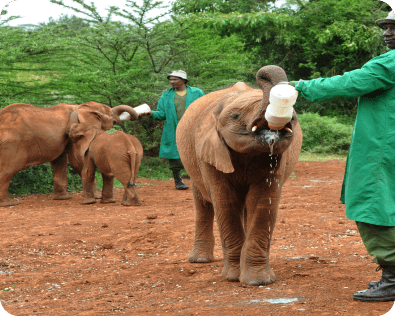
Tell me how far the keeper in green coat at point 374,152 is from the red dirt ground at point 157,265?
0.42 metres

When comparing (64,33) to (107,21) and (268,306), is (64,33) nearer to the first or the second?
(107,21)

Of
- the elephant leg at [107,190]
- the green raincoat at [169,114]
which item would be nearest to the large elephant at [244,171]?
Result: the elephant leg at [107,190]

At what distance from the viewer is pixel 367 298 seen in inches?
161

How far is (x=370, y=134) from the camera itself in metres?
4.13

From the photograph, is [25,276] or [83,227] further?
[83,227]

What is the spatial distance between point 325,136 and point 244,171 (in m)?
16.9

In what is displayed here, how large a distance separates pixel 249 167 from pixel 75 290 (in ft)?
6.66

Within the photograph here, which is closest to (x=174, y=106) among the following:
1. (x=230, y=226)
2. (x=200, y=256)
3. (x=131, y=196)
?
(x=131, y=196)

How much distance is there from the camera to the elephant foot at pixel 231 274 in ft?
16.4

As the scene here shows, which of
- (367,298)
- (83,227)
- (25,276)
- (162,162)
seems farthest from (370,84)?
(162,162)

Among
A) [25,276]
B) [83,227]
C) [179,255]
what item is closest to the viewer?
[25,276]

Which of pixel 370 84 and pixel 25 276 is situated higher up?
pixel 370 84

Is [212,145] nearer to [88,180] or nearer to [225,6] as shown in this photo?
[88,180]

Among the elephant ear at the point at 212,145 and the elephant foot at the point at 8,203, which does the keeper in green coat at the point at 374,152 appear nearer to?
the elephant ear at the point at 212,145
